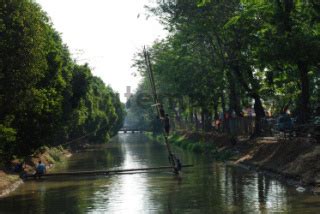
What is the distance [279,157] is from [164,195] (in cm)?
1196

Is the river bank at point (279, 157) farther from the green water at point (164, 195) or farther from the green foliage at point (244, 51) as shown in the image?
the green foliage at point (244, 51)

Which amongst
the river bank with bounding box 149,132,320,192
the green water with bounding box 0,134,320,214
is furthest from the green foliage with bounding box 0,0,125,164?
the river bank with bounding box 149,132,320,192

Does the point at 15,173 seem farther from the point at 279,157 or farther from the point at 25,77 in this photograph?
the point at 279,157

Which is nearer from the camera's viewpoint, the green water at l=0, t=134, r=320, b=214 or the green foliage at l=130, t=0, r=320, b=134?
the green water at l=0, t=134, r=320, b=214

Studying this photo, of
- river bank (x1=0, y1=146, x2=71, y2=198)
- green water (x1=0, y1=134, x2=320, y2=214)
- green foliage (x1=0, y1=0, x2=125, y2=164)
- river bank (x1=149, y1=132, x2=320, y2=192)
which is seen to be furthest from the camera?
river bank (x1=0, y1=146, x2=71, y2=198)

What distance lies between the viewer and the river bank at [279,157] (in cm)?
3070

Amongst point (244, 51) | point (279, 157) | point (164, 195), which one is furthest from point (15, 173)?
point (244, 51)

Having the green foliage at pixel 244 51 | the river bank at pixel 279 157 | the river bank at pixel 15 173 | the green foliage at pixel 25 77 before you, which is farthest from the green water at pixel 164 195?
the green foliage at pixel 244 51

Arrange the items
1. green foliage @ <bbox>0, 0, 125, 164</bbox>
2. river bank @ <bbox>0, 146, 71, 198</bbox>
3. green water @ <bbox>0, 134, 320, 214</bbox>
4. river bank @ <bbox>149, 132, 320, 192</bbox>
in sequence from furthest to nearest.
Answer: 1. river bank @ <bbox>0, 146, 71, 198</bbox>
2. river bank @ <bbox>149, 132, 320, 192</bbox>
3. green foliage @ <bbox>0, 0, 125, 164</bbox>
4. green water @ <bbox>0, 134, 320, 214</bbox>

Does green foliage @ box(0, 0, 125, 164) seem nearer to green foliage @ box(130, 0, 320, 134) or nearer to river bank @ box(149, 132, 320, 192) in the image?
green foliage @ box(130, 0, 320, 134)

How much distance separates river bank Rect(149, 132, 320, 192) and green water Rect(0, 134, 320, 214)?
3.50ft

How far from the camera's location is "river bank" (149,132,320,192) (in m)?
30.7

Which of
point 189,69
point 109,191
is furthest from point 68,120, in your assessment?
point 109,191

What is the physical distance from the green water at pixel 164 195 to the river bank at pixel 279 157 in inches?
42.0
